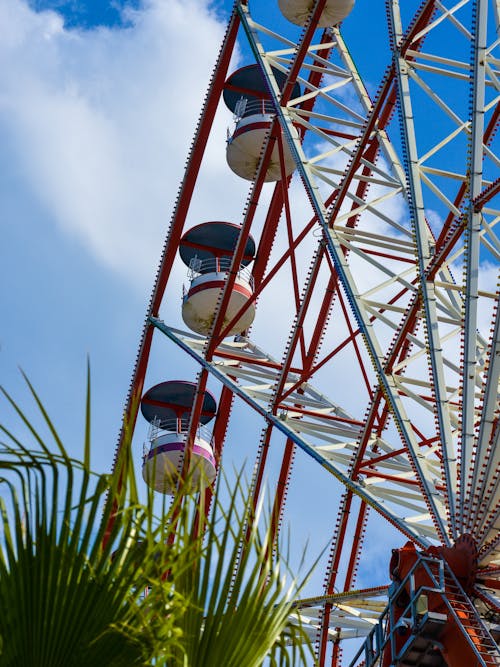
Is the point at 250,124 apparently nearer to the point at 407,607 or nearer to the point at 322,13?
the point at 322,13

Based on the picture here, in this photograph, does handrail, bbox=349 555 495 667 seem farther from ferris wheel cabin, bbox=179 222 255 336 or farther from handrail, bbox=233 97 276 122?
handrail, bbox=233 97 276 122

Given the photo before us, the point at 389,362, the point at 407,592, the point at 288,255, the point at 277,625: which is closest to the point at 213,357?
the point at 288,255

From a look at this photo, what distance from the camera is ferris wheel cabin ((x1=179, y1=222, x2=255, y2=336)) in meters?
21.0

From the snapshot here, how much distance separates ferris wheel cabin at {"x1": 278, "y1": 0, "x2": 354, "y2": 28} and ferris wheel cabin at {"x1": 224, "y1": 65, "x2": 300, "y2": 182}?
127 centimetres

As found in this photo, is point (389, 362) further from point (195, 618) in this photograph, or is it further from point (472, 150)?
point (195, 618)

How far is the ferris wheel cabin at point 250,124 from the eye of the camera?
71.4ft

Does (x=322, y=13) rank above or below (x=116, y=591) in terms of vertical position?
above

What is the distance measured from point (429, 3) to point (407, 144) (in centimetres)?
283

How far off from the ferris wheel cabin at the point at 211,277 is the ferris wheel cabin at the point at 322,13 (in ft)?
14.0

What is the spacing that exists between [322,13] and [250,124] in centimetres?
255

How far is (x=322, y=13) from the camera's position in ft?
68.0

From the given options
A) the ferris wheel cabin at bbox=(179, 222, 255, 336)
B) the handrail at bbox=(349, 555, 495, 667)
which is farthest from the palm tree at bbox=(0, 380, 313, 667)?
the ferris wheel cabin at bbox=(179, 222, 255, 336)

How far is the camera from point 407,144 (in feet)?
48.8

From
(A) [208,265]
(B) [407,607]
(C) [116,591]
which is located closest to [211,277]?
(A) [208,265]
